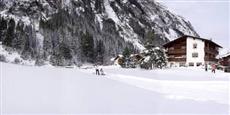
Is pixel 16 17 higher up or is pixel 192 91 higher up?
pixel 16 17

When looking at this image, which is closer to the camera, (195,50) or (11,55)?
(195,50)

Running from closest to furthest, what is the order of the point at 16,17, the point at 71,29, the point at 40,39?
1. the point at 40,39
2. the point at 71,29
3. the point at 16,17

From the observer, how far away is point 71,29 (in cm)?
14838

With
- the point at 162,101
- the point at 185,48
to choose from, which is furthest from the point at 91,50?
the point at 162,101

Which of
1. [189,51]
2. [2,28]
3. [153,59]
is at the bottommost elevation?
[153,59]

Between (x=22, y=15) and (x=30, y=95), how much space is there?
144130 millimetres

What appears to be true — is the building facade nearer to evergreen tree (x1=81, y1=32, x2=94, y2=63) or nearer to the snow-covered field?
evergreen tree (x1=81, y1=32, x2=94, y2=63)

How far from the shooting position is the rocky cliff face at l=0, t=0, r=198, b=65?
114m

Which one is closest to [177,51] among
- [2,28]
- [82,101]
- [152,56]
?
[152,56]

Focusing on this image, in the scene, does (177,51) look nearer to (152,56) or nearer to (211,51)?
(211,51)

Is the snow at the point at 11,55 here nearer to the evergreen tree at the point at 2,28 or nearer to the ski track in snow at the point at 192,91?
the evergreen tree at the point at 2,28

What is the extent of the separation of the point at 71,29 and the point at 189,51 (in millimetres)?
77540

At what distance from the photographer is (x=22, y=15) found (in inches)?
6019

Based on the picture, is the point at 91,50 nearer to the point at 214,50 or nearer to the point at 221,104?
the point at 214,50
